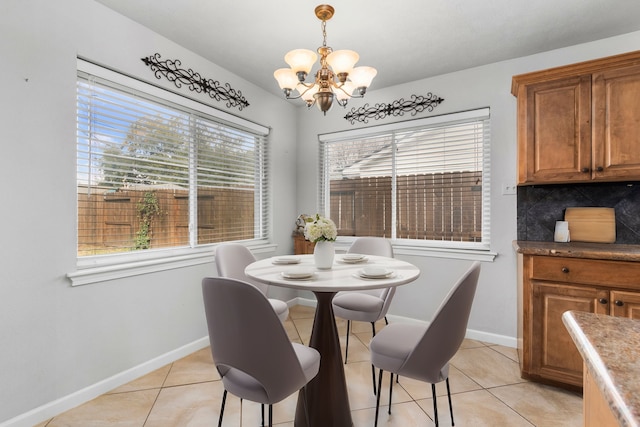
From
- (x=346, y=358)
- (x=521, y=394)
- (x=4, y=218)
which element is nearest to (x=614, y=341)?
(x=521, y=394)

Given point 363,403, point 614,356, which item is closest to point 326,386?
point 363,403

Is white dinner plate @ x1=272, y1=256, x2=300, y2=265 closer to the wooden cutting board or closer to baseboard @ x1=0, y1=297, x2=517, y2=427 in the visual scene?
baseboard @ x1=0, y1=297, x2=517, y2=427

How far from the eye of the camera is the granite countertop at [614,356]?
458 mm

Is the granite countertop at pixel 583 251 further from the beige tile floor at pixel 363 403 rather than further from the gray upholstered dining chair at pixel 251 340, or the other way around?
the gray upholstered dining chair at pixel 251 340

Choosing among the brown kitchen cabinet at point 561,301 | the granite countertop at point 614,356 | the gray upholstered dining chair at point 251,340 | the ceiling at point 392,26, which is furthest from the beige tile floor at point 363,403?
the ceiling at point 392,26

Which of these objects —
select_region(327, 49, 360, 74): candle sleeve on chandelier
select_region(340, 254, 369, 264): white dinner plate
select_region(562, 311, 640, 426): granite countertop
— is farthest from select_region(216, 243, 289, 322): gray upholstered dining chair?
select_region(562, 311, 640, 426): granite countertop

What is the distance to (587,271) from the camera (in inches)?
79.5

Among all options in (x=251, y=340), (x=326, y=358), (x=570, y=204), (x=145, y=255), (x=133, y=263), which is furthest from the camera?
(x=570, y=204)

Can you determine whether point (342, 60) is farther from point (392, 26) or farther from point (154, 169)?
point (154, 169)

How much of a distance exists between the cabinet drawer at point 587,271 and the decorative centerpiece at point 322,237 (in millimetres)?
1420

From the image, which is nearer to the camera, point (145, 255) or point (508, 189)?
point (145, 255)

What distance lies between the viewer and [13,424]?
172 cm

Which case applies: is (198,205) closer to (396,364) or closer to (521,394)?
(396,364)

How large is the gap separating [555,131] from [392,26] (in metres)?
1.40
